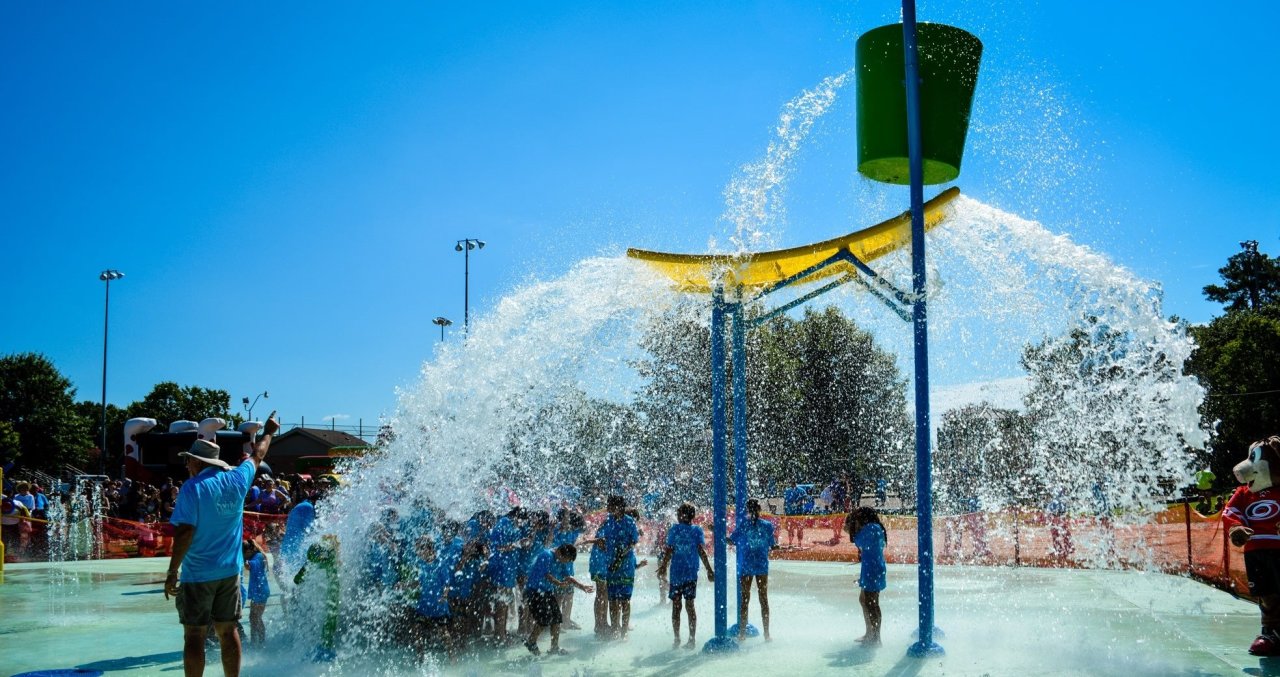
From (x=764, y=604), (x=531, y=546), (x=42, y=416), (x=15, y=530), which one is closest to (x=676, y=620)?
(x=764, y=604)

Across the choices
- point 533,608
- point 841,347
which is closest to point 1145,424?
point 533,608

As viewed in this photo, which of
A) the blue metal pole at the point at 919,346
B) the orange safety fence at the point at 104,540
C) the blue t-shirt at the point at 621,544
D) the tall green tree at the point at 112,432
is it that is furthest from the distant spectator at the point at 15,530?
the tall green tree at the point at 112,432

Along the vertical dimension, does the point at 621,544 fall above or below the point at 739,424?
below

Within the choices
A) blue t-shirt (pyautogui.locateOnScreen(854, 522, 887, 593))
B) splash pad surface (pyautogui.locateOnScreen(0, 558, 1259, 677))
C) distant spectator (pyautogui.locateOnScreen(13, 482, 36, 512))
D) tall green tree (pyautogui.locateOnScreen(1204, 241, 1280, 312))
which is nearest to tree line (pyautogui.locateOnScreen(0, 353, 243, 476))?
distant spectator (pyautogui.locateOnScreen(13, 482, 36, 512))

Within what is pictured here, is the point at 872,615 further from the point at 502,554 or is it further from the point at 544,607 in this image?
the point at 502,554

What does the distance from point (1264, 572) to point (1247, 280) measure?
57727mm

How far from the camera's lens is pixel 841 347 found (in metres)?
32.7

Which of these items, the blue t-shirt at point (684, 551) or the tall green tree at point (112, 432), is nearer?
the blue t-shirt at point (684, 551)

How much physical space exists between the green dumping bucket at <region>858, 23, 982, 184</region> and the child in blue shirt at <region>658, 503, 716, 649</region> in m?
3.71

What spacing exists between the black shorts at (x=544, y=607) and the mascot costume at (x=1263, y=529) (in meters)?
5.61

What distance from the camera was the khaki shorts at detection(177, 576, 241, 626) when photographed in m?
5.82

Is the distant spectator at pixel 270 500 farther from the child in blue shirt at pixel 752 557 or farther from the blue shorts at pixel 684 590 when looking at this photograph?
the child in blue shirt at pixel 752 557

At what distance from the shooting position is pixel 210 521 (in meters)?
5.86

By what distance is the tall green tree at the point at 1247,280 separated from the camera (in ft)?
177
